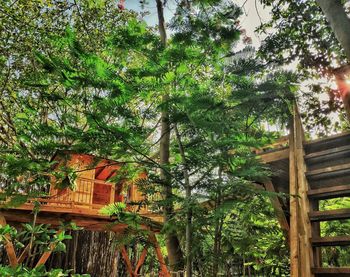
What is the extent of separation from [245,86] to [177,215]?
4.26 feet

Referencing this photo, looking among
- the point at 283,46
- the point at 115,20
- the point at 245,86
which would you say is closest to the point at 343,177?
the point at 245,86

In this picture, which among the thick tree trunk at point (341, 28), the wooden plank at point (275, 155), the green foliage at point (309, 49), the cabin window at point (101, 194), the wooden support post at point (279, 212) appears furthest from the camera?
the cabin window at point (101, 194)

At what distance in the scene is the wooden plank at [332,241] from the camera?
3.09 meters

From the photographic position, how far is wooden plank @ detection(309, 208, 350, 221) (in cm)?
321

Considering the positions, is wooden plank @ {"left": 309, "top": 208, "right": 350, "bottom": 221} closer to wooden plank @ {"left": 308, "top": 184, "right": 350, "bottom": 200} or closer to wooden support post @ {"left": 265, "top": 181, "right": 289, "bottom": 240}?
wooden plank @ {"left": 308, "top": 184, "right": 350, "bottom": 200}

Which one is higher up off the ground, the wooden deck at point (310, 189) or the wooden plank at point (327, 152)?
the wooden plank at point (327, 152)

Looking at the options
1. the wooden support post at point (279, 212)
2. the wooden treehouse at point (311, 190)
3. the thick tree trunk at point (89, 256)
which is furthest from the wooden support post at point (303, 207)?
the thick tree trunk at point (89, 256)

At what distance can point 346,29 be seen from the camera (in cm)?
243

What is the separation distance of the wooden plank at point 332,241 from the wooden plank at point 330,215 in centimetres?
20

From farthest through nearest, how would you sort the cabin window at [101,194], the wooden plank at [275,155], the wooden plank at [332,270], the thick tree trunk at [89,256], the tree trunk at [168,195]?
1. the cabin window at [101,194]
2. the thick tree trunk at [89,256]
3. the wooden plank at [275,155]
4. the tree trunk at [168,195]
5. the wooden plank at [332,270]

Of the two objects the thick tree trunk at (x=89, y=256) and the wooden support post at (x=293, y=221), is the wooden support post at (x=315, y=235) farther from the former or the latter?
the thick tree trunk at (x=89, y=256)

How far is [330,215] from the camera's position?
10.8 ft

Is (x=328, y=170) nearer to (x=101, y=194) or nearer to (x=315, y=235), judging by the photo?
(x=315, y=235)

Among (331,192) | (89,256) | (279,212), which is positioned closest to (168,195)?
(279,212)
